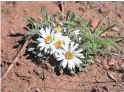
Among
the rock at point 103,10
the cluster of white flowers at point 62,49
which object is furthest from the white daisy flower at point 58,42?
the rock at point 103,10

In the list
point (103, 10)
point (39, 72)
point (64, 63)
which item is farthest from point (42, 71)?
point (103, 10)

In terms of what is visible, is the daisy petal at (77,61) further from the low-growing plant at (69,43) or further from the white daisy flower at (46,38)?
the white daisy flower at (46,38)

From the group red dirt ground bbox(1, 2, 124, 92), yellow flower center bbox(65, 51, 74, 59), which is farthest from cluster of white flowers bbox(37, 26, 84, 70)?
red dirt ground bbox(1, 2, 124, 92)

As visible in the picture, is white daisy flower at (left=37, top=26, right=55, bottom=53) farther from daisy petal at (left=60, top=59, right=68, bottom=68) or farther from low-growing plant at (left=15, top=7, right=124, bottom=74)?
daisy petal at (left=60, top=59, right=68, bottom=68)

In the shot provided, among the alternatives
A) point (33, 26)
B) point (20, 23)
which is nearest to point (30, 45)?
point (33, 26)

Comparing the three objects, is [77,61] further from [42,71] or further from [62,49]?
[42,71]
